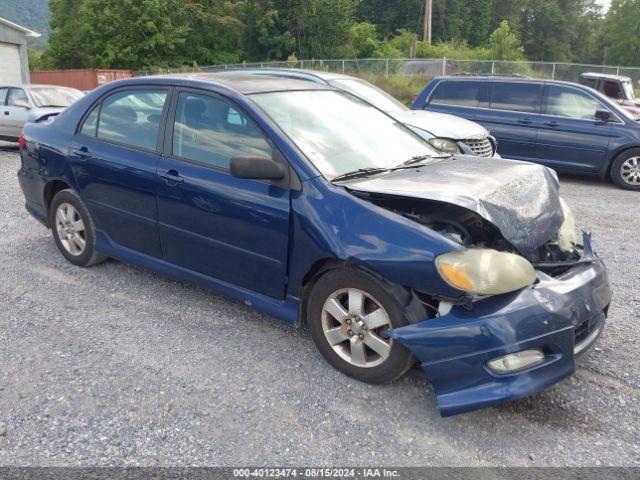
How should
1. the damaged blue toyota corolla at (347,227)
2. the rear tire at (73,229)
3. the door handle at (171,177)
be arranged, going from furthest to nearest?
the rear tire at (73,229) < the door handle at (171,177) < the damaged blue toyota corolla at (347,227)

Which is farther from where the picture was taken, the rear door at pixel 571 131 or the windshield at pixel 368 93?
the rear door at pixel 571 131

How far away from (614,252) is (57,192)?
531cm

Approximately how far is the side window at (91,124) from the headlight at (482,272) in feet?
10.4

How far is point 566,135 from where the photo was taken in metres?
9.36

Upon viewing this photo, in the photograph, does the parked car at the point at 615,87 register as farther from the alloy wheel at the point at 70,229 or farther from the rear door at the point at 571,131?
the alloy wheel at the point at 70,229

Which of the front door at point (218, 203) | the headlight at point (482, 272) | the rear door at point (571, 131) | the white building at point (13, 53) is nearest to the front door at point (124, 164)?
the front door at point (218, 203)

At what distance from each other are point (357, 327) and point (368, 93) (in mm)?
6121

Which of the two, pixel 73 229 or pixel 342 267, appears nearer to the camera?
→ pixel 342 267

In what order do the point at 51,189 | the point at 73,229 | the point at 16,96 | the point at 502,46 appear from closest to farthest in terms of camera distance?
1. the point at 73,229
2. the point at 51,189
3. the point at 16,96
4. the point at 502,46

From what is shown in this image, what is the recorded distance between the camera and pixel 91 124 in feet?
15.2

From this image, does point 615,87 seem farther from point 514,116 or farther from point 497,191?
point 497,191

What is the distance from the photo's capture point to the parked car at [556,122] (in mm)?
9195

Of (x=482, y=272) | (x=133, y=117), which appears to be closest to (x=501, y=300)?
(x=482, y=272)

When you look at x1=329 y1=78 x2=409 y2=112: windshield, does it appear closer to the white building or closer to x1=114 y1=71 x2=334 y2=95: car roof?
x1=114 y1=71 x2=334 y2=95: car roof
